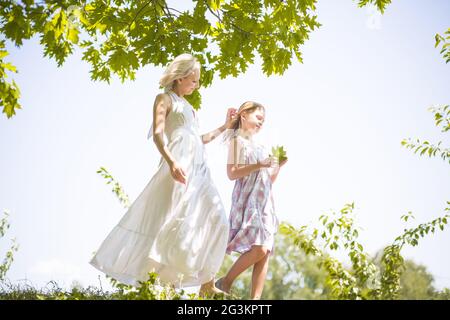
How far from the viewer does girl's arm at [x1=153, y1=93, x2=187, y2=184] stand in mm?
3646

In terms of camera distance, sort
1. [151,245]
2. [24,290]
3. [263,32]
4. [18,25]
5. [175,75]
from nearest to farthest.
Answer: [18,25], [151,245], [175,75], [24,290], [263,32]

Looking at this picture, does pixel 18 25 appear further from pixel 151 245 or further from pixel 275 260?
pixel 275 260

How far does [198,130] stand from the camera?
415cm

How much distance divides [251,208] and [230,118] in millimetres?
924

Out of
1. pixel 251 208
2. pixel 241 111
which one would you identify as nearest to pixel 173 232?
pixel 251 208

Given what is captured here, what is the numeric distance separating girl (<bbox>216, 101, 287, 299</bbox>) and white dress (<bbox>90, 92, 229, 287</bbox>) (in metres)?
0.47

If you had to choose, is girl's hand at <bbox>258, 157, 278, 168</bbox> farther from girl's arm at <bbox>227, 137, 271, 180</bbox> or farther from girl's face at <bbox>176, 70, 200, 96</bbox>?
girl's face at <bbox>176, 70, 200, 96</bbox>

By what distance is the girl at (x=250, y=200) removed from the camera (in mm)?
4160

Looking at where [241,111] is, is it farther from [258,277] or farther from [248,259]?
[258,277]

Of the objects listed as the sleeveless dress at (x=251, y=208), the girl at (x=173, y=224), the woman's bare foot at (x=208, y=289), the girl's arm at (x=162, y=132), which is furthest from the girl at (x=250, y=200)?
the girl's arm at (x=162, y=132)
